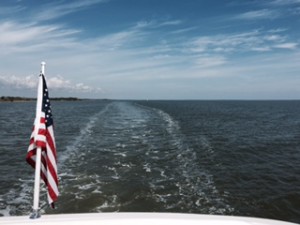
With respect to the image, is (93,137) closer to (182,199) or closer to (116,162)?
(116,162)

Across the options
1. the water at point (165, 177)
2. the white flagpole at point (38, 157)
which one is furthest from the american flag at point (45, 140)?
the water at point (165, 177)

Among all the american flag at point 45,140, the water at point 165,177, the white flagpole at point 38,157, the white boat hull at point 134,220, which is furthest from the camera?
the water at point 165,177

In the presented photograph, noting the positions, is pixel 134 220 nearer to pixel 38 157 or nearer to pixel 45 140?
pixel 38 157

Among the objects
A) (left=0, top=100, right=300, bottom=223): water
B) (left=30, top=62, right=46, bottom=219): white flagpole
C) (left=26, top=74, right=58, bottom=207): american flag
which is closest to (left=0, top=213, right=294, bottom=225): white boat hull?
(left=30, top=62, right=46, bottom=219): white flagpole

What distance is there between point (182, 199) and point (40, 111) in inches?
363

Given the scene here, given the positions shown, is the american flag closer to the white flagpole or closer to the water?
the white flagpole

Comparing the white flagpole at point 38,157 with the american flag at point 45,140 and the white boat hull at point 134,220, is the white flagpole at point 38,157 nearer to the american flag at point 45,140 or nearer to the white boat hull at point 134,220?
the american flag at point 45,140

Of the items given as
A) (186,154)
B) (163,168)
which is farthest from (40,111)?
(186,154)

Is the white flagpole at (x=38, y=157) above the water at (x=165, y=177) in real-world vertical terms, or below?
above

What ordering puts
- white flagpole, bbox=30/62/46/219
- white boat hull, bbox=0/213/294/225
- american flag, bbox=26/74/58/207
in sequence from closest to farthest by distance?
white boat hull, bbox=0/213/294/225 → white flagpole, bbox=30/62/46/219 → american flag, bbox=26/74/58/207

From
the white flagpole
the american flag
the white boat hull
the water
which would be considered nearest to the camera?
the white boat hull

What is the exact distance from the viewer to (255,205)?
44.3ft

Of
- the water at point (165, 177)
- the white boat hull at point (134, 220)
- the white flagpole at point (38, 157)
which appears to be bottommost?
the water at point (165, 177)

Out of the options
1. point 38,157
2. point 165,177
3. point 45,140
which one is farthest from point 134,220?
point 165,177
